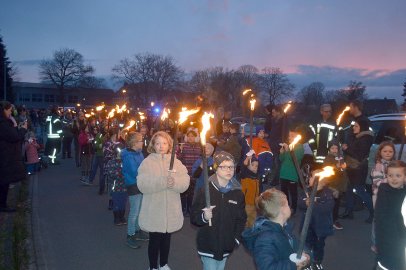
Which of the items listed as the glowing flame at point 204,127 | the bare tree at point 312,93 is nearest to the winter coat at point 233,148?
the glowing flame at point 204,127

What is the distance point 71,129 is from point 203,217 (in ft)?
48.6

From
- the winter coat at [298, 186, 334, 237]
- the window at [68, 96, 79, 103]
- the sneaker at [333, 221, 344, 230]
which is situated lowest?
the sneaker at [333, 221, 344, 230]

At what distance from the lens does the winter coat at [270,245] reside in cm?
341

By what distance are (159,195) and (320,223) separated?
2.07 m

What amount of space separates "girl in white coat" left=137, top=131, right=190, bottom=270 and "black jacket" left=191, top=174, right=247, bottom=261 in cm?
91

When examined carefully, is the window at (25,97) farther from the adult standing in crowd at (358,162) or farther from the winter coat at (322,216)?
the winter coat at (322,216)

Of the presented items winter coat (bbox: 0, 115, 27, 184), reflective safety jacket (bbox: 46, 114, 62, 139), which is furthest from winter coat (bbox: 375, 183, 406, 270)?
reflective safety jacket (bbox: 46, 114, 62, 139)

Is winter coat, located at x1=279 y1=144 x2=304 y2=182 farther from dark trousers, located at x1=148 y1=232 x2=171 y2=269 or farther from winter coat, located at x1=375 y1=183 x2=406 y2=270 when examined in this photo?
winter coat, located at x1=375 y1=183 x2=406 y2=270

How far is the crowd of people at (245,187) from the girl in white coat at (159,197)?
12mm

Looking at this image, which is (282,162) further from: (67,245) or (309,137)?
(67,245)

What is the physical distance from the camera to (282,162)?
930 cm

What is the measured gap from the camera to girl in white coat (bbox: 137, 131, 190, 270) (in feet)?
17.9

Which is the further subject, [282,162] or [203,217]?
[282,162]

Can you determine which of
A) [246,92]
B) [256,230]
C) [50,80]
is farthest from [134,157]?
[50,80]
